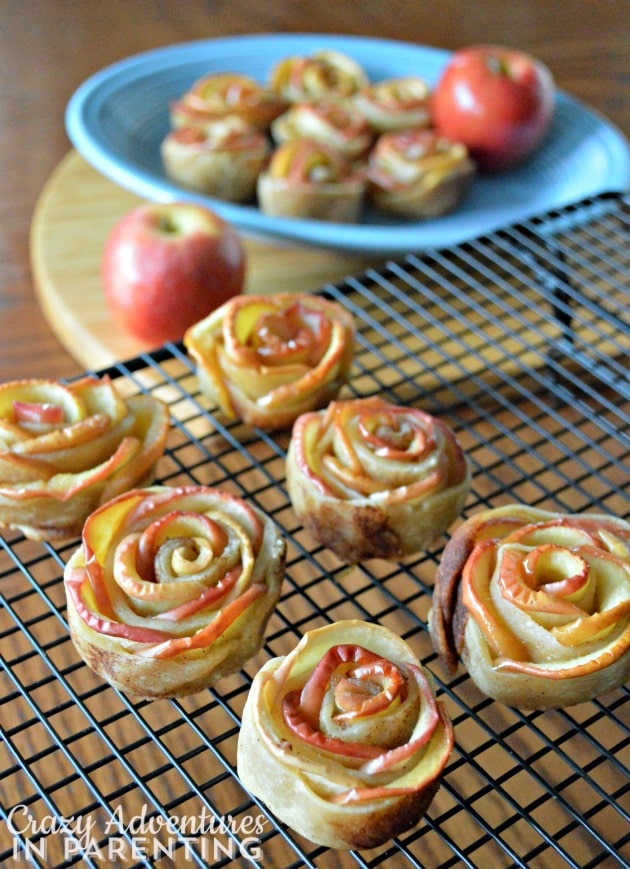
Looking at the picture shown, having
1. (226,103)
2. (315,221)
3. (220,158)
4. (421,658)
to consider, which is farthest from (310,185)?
(421,658)

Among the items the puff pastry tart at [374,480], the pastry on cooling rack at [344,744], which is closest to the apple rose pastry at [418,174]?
the puff pastry tart at [374,480]

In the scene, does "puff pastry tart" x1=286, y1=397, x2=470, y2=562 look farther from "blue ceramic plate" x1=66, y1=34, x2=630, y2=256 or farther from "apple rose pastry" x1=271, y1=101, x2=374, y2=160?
"apple rose pastry" x1=271, y1=101, x2=374, y2=160

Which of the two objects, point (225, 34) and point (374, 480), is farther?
point (225, 34)

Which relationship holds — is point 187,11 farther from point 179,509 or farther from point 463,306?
point 179,509

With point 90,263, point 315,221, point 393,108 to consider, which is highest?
point 393,108

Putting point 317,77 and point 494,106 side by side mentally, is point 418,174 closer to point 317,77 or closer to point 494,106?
point 494,106

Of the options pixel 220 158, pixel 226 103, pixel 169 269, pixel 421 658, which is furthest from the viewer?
pixel 226 103
